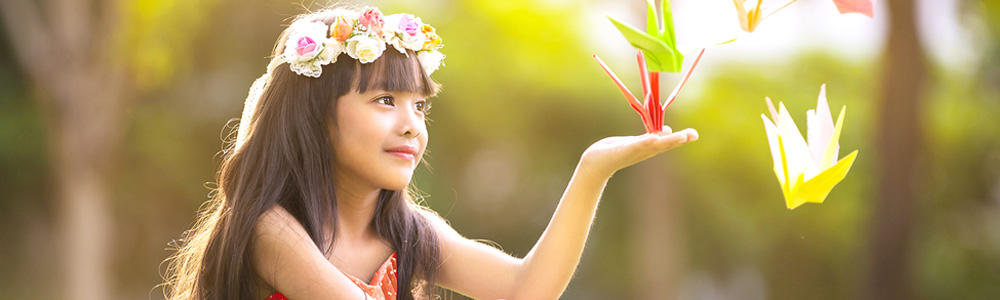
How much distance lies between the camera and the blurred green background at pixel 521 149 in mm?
5949

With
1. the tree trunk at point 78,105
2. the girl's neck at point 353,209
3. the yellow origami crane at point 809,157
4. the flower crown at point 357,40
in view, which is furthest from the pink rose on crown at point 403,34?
the tree trunk at point 78,105

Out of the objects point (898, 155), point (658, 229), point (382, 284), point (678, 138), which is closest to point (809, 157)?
point (678, 138)

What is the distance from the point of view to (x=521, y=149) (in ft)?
23.4

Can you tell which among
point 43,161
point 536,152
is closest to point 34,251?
point 43,161

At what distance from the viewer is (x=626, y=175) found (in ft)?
23.1

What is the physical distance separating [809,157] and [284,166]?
750 millimetres

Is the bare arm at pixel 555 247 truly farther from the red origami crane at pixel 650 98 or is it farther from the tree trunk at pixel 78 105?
the tree trunk at pixel 78 105

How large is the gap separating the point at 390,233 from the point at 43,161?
6.66 metres

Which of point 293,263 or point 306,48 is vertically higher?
point 306,48

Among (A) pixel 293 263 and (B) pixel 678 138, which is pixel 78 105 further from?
(B) pixel 678 138

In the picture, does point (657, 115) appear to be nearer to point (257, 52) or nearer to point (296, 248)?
point (296, 248)

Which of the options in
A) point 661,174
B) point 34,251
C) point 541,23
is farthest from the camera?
point 34,251

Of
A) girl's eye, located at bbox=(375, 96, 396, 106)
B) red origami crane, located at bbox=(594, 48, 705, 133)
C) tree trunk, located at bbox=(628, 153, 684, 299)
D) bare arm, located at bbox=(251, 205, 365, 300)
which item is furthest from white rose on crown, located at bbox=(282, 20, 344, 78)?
tree trunk, located at bbox=(628, 153, 684, 299)

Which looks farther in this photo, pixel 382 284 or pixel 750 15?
pixel 382 284
